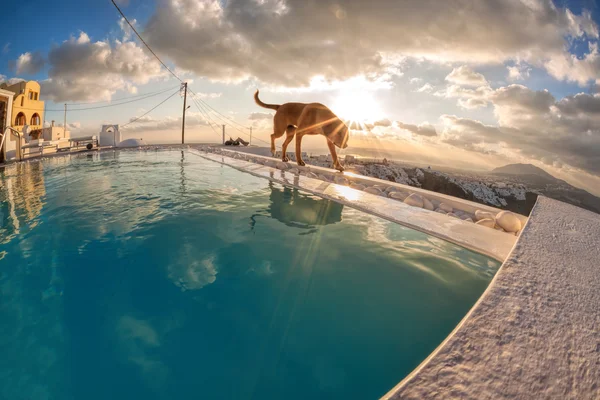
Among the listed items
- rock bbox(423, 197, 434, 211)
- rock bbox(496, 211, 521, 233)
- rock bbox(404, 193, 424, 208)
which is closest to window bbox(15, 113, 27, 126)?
rock bbox(404, 193, 424, 208)

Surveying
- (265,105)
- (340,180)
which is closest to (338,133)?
(340,180)

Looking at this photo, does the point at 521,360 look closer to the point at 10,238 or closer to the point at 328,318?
the point at 328,318

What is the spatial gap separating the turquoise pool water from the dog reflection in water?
0.07 m

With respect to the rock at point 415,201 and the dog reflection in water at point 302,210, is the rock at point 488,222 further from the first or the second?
the dog reflection in water at point 302,210

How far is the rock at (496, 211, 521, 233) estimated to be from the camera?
3408 millimetres

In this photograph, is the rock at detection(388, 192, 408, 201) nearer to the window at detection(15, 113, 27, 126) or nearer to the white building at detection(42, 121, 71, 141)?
the white building at detection(42, 121, 71, 141)

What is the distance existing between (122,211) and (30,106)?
115 feet

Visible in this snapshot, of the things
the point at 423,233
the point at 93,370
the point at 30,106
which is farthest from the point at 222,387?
the point at 30,106

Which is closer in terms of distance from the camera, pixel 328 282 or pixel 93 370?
pixel 93 370

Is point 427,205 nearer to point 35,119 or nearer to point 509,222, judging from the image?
point 509,222

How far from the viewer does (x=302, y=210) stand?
420 cm

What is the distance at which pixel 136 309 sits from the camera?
185 centimetres

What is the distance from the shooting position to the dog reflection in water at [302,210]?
3627mm

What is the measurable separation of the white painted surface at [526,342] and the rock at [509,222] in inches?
52.6
